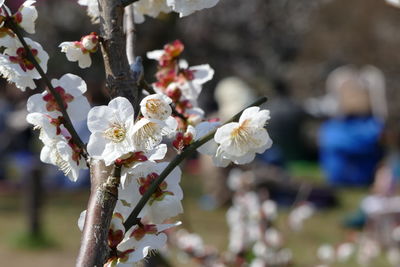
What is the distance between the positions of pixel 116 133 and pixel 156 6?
441 mm

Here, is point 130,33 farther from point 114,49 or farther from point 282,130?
point 282,130

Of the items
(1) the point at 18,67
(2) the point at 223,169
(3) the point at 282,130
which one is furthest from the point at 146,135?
(3) the point at 282,130

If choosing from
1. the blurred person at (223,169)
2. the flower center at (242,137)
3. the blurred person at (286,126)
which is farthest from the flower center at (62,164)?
the blurred person at (286,126)

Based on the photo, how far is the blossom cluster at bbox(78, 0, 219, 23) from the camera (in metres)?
1.07

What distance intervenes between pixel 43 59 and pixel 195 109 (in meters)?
0.32

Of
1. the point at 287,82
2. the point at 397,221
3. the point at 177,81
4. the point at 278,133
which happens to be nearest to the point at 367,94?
the point at 278,133

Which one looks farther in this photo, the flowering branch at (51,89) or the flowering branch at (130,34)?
the flowering branch at (130,34)

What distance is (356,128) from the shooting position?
938 cm

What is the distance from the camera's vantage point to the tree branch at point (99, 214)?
0.90 meters

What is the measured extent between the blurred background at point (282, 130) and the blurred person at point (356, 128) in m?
0.02

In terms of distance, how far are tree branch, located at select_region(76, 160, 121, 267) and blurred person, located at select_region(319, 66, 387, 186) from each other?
337 inches

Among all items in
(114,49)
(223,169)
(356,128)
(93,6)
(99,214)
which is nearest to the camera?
(99,214)

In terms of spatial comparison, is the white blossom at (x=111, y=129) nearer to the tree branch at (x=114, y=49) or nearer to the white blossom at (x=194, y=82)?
the tree branch at (x=114, y=49)

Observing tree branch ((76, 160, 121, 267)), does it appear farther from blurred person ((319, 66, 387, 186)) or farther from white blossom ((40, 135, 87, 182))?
blurred person ((319, 66, 387, 186))
